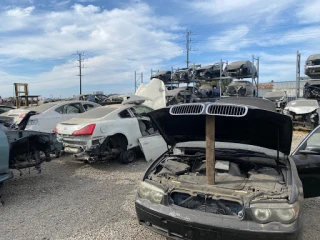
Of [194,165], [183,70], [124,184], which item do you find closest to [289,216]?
[194,165]

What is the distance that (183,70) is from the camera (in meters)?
20.0

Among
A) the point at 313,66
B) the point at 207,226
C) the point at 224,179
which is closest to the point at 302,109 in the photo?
the point at 313,66

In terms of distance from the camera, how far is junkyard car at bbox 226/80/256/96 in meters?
15.8

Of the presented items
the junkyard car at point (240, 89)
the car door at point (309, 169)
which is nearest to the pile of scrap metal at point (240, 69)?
the junkyard car at point (240, 89)

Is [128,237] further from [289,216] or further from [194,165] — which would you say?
[289,216]

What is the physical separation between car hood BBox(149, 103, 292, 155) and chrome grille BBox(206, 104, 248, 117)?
2 centimetres

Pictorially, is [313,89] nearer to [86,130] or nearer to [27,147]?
[86,130]

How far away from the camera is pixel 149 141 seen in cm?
714

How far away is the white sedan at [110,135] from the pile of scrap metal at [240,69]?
431 inches

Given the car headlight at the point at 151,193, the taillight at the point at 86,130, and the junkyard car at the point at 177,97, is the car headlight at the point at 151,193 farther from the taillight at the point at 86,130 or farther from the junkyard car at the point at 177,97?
the junkyard car at the point at 177,97

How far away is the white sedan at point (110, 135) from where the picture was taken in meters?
6.44

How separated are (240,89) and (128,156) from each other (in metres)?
10.4

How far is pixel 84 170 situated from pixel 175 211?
14.7 ft

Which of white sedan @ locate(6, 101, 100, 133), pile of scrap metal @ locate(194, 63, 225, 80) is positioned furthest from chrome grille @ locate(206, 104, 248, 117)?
pile of scrap metal @ locate(194, 63, 225, 80)
